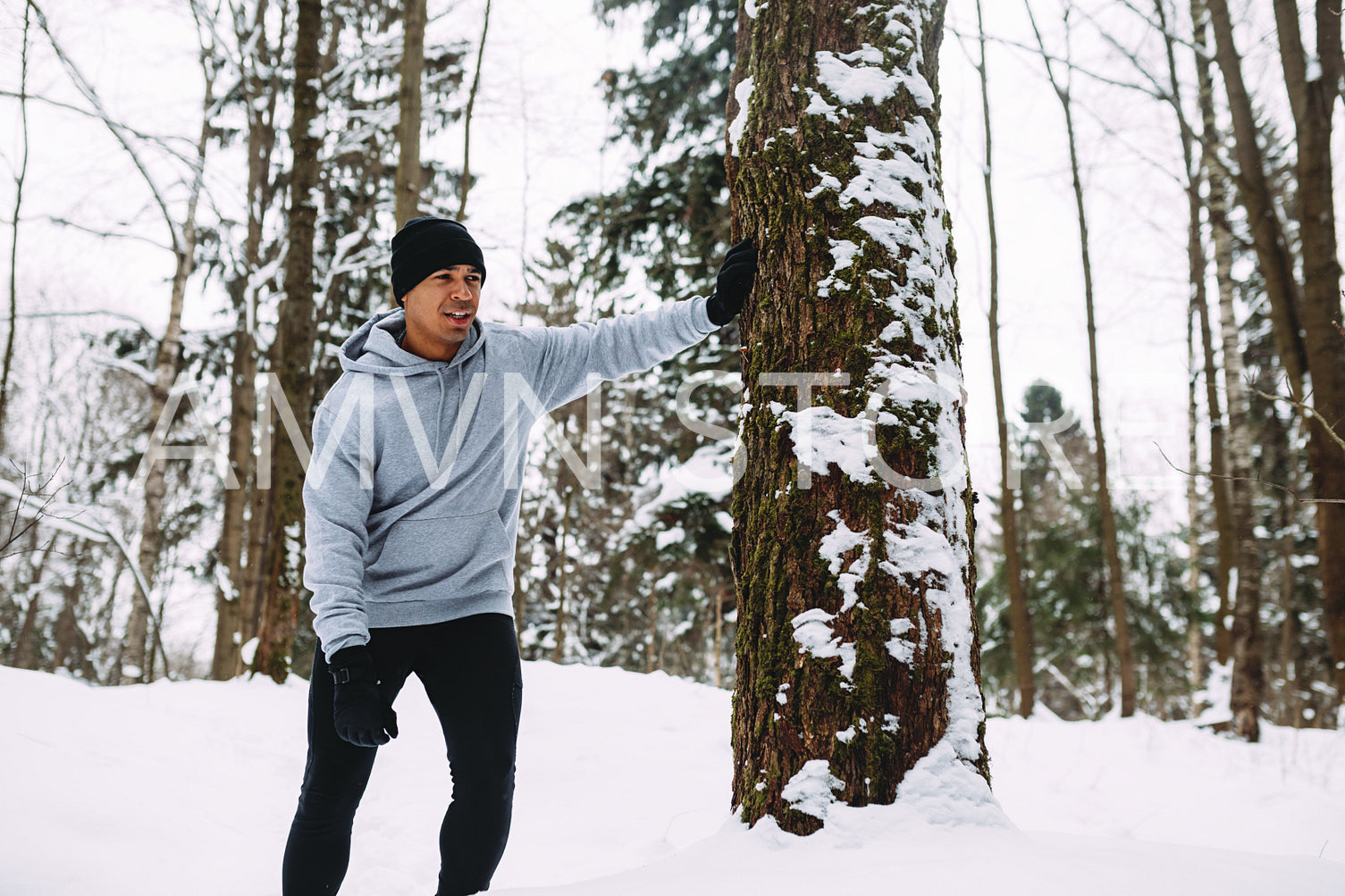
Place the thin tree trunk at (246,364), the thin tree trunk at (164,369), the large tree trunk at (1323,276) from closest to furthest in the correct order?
the large tree trunk at (1323,276) < the thin tree trunk at (246,364) < the thin tree trunk at (164,369)

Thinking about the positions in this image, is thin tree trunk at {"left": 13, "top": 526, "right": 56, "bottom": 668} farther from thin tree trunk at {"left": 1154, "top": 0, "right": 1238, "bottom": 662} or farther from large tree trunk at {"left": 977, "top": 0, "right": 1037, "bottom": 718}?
thin tree trunk at {"left": 1154, "top": 0, "right": 1238, "bottom": 662}

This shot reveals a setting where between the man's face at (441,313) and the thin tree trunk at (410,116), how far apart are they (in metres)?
4.36

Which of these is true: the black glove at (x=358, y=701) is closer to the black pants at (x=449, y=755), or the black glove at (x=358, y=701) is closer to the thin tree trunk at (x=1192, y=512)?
the black pants at (x=449, y=755)

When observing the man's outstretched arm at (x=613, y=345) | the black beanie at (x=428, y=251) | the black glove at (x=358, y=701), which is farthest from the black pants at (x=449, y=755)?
the black beanie at (x=428, y=251)

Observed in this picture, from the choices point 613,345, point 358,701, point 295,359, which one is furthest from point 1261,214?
point 295,359

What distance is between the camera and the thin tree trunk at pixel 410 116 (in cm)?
621

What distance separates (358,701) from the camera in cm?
178

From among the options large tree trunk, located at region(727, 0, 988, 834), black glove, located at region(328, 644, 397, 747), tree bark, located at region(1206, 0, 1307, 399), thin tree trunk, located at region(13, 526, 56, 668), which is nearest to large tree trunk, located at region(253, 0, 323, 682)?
black glove, located at region(328, 644, 397, 747)

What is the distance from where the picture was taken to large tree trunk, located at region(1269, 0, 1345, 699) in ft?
18.1

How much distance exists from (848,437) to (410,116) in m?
5.77

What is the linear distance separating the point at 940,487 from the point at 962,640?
1.15 feet

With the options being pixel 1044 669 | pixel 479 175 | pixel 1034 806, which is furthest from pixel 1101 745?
pixel 1044 669

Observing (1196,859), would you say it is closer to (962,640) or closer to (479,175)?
(962,640)

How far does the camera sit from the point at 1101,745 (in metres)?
5.39
